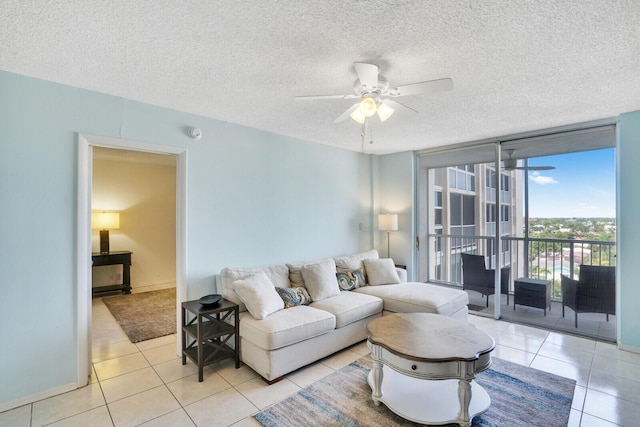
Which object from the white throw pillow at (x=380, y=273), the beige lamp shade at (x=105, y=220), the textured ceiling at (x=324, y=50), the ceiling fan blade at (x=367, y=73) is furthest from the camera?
the beige lamp shade at (x=105, y=220)

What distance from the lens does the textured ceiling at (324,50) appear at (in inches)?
63.2

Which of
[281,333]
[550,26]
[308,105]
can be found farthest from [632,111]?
[281,333]

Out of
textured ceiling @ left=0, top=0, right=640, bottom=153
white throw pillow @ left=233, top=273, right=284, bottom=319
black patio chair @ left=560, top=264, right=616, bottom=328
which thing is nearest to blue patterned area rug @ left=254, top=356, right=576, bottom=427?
white throw pillow @ left=233, top=273, right=284, bottom=319

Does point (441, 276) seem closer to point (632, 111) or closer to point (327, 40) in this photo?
point (632, 111)

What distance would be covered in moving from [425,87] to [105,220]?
220 inches

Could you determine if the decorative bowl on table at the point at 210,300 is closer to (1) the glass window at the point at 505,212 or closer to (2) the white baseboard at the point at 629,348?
(1) the glass window at the point at 505,212

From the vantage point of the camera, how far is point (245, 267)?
3.60 m

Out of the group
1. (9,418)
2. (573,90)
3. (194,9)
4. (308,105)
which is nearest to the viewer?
(194,9)

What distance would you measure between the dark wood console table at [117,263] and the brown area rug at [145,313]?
17 cm

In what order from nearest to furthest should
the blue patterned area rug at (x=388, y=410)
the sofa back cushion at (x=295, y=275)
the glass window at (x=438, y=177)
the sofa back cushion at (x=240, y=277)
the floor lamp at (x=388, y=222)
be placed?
1. the blue patterned area rug at (x=388, y=410)
2. the sofa back cushion at (x=240, y=277)
3. the sofa back cushion at (x=295, y=275)
4. the floor lamp at (x=388, y=222)
5. the glass window at (x=438, y=177)

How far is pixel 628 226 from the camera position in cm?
321

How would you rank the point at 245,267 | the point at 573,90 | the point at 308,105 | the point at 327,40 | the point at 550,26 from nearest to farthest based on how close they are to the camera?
the point at 550,26 < the point at 327,40 < the point at 573,90 < the point at 308,105 < the point at 245,267

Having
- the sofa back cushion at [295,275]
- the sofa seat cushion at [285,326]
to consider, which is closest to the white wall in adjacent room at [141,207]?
the sofa back cushion at [295,275]

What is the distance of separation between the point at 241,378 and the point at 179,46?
2.68m
